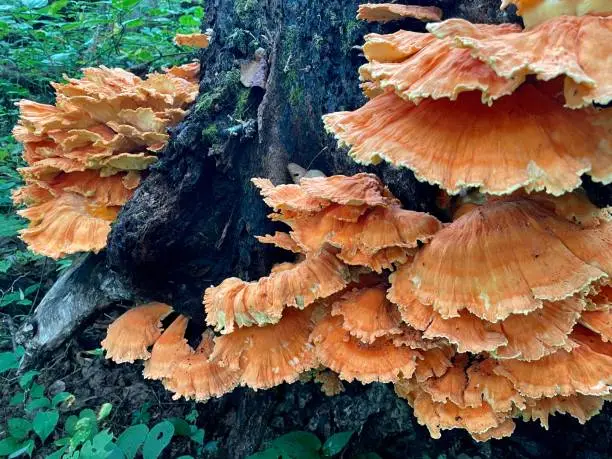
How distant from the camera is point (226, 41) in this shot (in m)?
3.55

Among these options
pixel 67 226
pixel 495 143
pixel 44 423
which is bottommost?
pixel 44 423

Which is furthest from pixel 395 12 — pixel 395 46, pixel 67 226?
pixel 67 226

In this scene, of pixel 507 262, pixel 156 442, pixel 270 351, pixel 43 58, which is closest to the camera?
pixel 507 262

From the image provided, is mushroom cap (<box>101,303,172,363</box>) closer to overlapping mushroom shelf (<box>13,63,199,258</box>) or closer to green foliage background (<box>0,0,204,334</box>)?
overlapping mushroom shelf (<box>13,63,199,258</box>)

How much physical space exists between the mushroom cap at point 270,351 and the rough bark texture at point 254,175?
669 millimetres

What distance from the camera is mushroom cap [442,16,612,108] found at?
4.61 feet

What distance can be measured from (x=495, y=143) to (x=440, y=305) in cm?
72

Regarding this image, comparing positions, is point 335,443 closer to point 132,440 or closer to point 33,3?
point 132,440

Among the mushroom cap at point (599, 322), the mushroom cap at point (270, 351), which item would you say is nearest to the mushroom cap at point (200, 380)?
the mushroom cap at point (270, 351)

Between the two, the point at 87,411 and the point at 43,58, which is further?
the point at 43,58

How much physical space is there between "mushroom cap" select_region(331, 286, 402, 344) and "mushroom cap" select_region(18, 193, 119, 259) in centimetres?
183

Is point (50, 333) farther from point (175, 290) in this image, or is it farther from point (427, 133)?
point (427, 133)

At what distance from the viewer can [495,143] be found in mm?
1700

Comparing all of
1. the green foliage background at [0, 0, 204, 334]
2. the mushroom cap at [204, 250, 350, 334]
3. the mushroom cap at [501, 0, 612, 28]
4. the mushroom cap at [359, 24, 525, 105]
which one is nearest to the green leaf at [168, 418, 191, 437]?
the mushroom cap at [204, 250, 350, 334]
